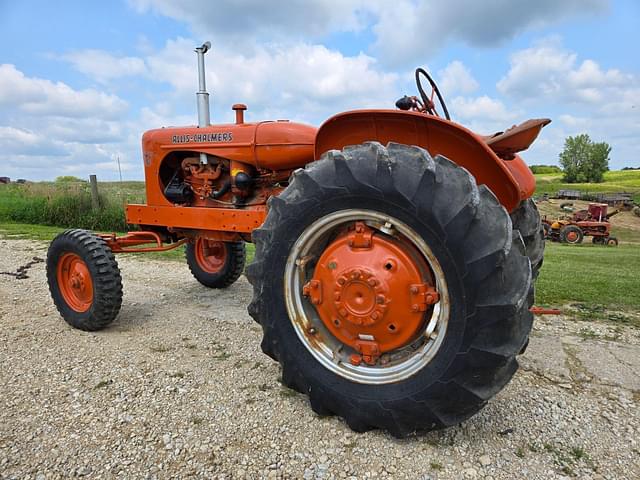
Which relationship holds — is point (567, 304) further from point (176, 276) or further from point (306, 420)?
point (176, 276)

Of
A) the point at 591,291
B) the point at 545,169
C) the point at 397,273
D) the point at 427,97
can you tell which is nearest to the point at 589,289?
the point at 591,291

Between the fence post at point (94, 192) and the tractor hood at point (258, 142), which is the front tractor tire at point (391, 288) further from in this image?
the fence post at point (94, 192)

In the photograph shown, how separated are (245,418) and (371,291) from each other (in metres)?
0.92

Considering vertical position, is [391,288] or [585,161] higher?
[585,161]

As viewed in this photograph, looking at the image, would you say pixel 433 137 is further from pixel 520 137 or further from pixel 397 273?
pixel 397 273

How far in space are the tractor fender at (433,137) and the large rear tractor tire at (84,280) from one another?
6.76 ft

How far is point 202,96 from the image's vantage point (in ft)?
12.4

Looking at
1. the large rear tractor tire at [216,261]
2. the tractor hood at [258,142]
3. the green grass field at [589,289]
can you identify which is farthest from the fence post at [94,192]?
the green grass field at [589,289]

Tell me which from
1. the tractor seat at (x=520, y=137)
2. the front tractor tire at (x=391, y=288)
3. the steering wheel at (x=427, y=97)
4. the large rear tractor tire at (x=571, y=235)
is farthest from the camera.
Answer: the large rear tractor tire at (x=571, y=235)

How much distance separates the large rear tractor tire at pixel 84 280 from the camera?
3.39 m

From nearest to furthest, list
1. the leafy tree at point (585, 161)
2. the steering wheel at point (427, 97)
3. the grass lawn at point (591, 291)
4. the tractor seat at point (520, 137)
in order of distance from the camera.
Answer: the tractor seat at point (520, 137) < the steering wheel at point (427, 97) < the grass lawn at point (591, 291) < the leafy tree at point (585, 161)

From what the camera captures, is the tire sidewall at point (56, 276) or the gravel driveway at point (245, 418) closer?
the gravel driveway at point (245, 418)

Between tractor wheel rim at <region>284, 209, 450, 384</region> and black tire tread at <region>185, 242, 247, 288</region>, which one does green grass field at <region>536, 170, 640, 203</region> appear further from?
tractor wheel rim at <region>284, 209, 450, 384</region>

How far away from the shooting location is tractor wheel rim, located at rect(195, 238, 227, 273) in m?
4.79
